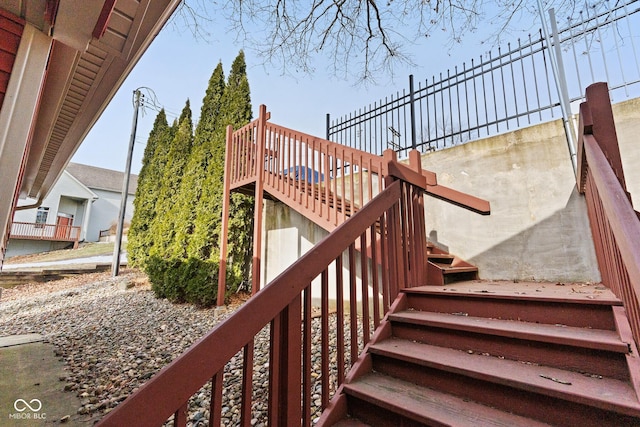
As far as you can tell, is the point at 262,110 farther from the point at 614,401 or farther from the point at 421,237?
the point at 614,401

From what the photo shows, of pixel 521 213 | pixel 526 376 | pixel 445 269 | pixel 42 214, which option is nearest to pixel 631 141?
pixel 521 213

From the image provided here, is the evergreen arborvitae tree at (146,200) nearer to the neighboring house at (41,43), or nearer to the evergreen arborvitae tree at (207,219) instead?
the evergreen arborvitae tree at (207,219)

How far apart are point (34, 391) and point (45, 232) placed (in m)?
19.6

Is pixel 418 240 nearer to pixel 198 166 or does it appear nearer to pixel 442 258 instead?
pixel 442 258

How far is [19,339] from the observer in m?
3.86

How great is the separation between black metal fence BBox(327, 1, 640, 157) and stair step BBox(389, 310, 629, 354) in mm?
2948

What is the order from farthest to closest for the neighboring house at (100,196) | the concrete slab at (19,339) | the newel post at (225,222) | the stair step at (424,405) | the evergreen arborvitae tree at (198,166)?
1. the neighboring house at (100,196)
2. the evergreen arborvitae tree at (198,166)
3. the newel post at (225,222)
4. the concrete slab at (19,339)
5. the stair step at (424,405)

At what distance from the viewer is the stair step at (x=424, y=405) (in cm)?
126

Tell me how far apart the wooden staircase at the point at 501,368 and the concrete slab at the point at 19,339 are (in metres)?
4.54

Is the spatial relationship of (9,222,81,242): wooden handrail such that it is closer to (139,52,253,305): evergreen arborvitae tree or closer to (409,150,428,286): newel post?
(139,52,253,305): evergreen arborvitae tree

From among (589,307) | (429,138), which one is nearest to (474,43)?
(429,138)

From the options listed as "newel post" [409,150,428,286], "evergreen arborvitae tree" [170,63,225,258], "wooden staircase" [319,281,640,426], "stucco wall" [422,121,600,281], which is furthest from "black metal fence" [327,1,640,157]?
"evergreen arborvitae tree" [170,63,225,258]

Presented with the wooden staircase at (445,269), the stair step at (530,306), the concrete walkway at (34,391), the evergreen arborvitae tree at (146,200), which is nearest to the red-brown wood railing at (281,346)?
the stair step at (530,306)

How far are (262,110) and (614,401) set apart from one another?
4845mm
